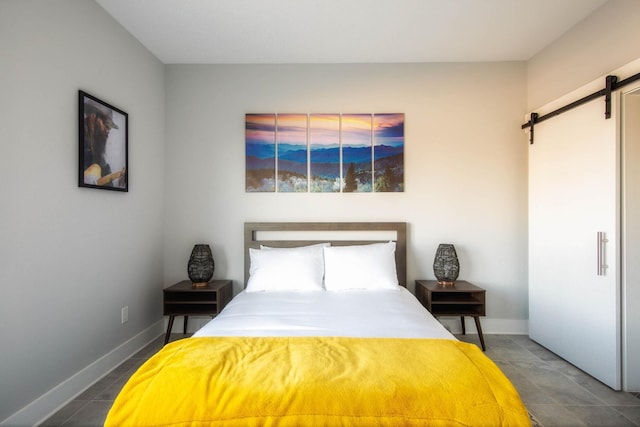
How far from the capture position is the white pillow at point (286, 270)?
2664mm

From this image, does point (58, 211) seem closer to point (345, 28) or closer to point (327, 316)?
point (327, 316)

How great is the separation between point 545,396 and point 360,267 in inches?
60.5

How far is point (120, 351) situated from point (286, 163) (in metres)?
2.19

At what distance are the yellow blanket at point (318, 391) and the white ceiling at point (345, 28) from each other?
7.80 feet

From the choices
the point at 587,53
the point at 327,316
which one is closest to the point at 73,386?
the point at 327,316

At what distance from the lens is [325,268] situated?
2824 millimetres

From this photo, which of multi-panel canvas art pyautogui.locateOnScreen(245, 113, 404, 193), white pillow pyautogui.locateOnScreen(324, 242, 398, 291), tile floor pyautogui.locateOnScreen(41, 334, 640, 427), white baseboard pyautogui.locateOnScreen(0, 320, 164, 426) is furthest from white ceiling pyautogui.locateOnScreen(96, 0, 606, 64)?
tile floor pyautogui.locateOnScreen(41, 334, 640, 427)

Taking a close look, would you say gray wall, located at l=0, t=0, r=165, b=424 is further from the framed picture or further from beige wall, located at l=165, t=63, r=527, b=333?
beige wall, located at l=165, t=63, r=527, b=333

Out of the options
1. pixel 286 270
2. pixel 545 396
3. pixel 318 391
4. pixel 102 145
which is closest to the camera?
pixel 318 391

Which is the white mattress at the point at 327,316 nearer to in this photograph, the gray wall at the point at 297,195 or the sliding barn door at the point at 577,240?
the gray wall at the point at 297,195

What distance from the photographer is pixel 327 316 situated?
6.63 feet

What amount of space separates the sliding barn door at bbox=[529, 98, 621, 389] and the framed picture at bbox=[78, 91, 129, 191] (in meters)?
3.69

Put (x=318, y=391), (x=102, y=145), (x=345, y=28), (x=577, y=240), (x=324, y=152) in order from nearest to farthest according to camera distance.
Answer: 1. (x=318, y=391)
2. (x=102, y=145)
3. (x=577, y=240)
4. (x=345, y=28)
5. (x=324, y=152)

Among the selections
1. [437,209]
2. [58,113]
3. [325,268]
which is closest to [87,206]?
[58,113]
